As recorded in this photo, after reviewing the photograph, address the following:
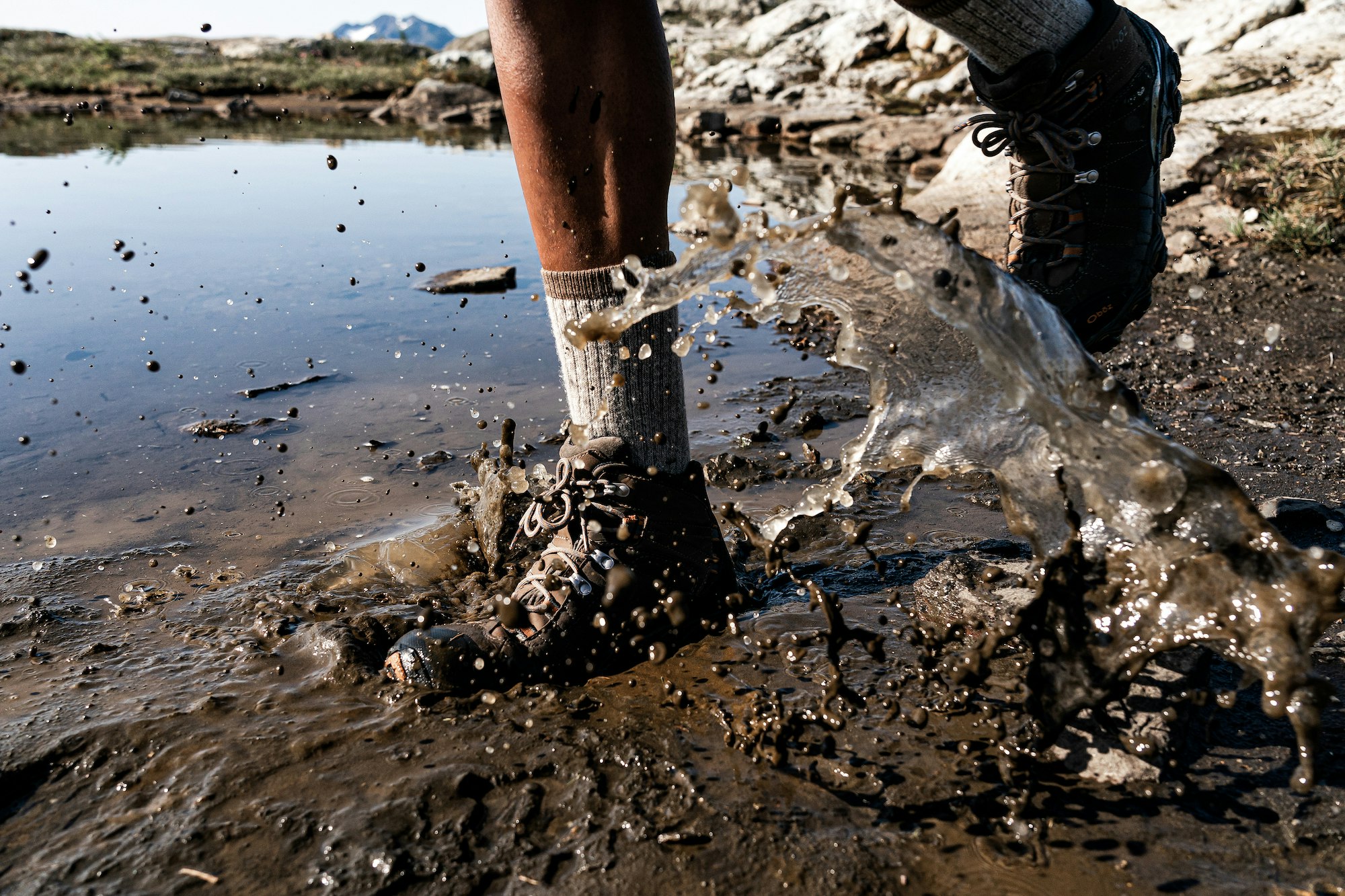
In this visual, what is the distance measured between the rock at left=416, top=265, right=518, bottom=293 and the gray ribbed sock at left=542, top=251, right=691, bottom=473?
365 cm

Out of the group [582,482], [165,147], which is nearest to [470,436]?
[582,482]

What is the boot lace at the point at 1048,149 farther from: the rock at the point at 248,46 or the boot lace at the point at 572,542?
the rock at the point at 248,46

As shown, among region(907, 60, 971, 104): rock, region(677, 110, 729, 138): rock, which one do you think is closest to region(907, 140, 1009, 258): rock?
region(677, 110, 729, 138): rock

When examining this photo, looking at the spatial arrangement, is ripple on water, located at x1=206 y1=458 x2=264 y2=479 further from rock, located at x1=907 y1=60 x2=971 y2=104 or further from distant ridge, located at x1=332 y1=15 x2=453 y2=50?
distant ridge, located at x1=332 y1=15 x2=453 y2=50

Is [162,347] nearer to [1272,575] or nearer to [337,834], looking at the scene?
[337,834]

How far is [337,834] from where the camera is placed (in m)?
1.43

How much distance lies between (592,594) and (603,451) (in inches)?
12.0

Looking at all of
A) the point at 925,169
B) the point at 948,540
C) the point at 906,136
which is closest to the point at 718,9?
the point at 906,136

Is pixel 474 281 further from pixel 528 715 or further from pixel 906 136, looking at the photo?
pixel 906 136

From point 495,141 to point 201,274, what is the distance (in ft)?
35.4

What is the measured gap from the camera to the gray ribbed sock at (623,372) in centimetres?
200

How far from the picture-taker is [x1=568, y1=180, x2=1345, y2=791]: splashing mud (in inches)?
56.7

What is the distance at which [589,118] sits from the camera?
1.91 metres

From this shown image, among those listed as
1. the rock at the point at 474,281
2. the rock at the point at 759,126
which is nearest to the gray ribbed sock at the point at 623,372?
the rock at the point at 474,281
